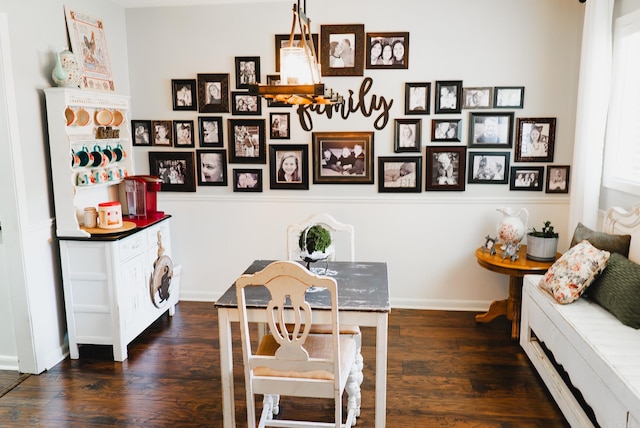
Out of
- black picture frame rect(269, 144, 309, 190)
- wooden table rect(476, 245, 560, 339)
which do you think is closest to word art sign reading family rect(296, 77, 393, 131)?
black picture frame rect(269, 144, 309, 190)

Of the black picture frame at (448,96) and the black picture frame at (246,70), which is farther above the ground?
the black picture frame at (246,70)

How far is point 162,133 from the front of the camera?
4.45 metres

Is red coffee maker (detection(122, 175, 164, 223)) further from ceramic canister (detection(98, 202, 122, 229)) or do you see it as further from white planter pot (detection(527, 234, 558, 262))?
white planter pot (detection(527, 234, 558, 262))

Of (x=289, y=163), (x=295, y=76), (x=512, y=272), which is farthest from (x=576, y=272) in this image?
(x=289, y=163)

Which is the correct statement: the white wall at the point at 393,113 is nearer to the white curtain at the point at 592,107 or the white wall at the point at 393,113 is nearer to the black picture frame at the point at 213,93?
the black picture frame at the point at 213,93

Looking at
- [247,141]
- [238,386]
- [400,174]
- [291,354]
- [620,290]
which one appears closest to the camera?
[291,354]

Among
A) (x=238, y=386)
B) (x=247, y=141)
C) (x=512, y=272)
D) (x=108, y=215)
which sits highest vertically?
(x=247, y=141)

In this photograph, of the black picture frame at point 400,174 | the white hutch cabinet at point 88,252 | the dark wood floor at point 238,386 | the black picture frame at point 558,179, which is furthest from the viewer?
the black picture frame at point 400,174

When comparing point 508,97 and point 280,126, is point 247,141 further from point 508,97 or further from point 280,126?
point 508,97

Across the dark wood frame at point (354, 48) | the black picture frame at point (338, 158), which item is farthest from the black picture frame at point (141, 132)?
the dark wood frame at point (354, 48)

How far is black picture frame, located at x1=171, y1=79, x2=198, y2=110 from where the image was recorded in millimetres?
4359

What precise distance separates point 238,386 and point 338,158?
202 cm

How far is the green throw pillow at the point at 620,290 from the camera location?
8.78 ft

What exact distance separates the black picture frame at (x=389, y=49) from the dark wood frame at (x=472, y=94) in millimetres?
522
